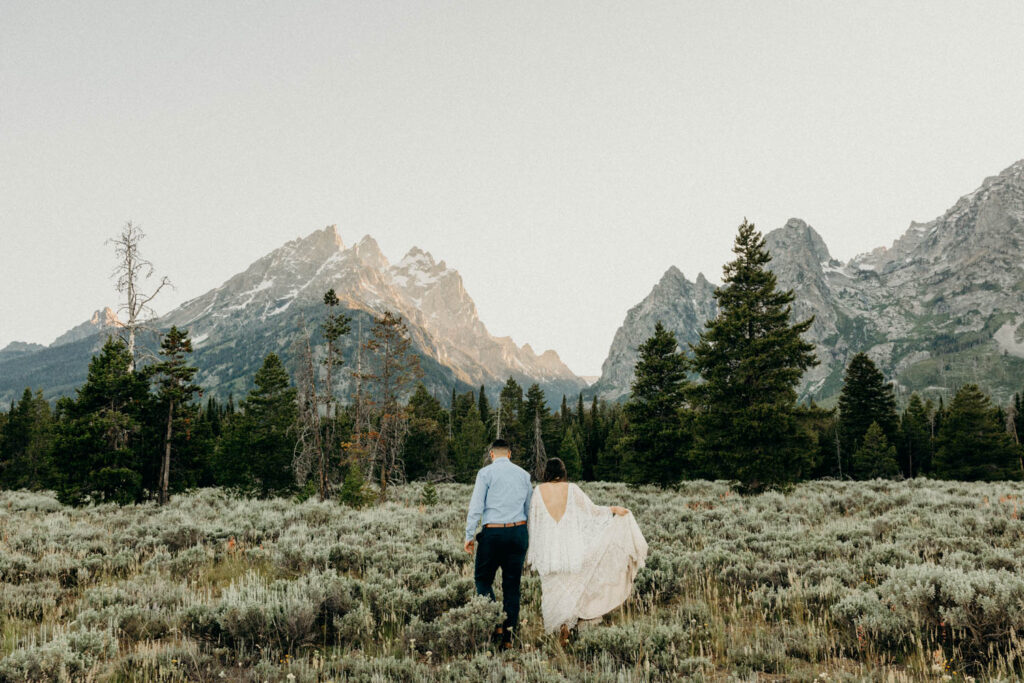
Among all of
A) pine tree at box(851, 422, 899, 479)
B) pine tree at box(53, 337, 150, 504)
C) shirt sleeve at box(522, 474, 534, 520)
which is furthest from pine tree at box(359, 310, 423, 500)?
pine tree at box(851, 422, 899, 479)

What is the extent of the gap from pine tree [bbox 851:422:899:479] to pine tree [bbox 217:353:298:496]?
4770 cm

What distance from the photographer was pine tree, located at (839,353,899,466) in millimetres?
47750

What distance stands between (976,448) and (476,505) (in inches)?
2180

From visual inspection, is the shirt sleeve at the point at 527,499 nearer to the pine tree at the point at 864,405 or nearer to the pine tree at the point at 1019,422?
the pine tree at the point at 864,405

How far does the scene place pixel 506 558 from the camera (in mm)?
6375

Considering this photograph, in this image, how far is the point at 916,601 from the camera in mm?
5730

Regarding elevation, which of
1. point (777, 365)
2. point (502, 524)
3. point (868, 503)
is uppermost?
point (777, 365)

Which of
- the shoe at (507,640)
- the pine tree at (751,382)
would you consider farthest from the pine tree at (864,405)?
the shoe at (507,640)

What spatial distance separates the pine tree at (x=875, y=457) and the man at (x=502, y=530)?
49.4 m

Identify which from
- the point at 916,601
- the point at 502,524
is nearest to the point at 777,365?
the point at 916,601

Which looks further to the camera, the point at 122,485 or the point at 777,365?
the point at 777,365

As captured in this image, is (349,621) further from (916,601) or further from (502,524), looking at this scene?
(916,601)

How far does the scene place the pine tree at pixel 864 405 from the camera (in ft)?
157

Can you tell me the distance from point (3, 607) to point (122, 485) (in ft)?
57.9
